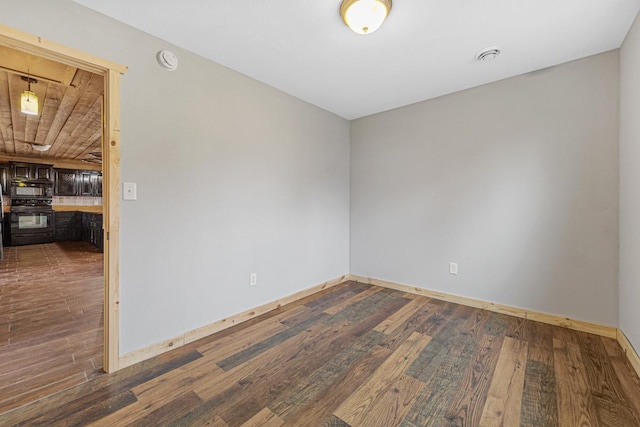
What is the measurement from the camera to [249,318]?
2.64 m

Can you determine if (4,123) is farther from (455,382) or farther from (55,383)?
(455,382)

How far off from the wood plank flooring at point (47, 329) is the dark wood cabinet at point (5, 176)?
3665 mm

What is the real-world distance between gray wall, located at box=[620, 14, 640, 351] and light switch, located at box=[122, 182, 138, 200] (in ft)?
11.3

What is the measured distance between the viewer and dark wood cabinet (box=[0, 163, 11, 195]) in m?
6.82

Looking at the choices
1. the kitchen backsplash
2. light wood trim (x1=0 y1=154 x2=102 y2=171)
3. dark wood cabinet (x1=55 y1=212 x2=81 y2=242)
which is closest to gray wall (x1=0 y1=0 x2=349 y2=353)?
dark wood cabinet (x1=55 y1=212 x2=81 y2=242)

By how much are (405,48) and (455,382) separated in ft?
8.06

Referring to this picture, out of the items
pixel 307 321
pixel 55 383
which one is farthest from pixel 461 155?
pixel 55 383

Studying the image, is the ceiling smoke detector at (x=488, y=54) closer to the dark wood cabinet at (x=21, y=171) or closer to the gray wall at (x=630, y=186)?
the gray wall at (x=630, y=186)

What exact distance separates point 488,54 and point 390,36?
2.99 ft

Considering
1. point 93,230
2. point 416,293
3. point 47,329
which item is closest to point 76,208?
point 93,230

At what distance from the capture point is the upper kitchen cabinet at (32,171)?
6.96 m

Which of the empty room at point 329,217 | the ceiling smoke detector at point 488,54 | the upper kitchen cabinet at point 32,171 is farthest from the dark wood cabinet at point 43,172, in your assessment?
the ceiling smoke detector at point 488,54

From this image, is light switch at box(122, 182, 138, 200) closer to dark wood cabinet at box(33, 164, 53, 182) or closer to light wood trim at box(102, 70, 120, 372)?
light wood trim at box(102, 70, 120, 372)

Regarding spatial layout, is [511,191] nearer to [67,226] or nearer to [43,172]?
[67,226]
